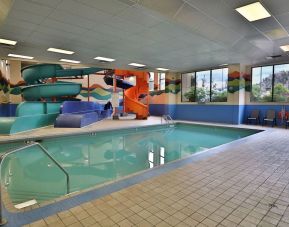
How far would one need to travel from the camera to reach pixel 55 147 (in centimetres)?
568

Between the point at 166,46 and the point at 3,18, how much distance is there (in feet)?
13.9

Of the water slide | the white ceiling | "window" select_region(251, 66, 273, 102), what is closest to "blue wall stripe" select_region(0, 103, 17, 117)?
the white ceiling

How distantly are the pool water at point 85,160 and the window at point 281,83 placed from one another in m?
2.40

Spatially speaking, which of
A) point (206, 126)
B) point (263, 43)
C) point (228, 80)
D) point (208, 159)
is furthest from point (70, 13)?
point (228, 80)

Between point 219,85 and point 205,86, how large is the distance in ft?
2.69

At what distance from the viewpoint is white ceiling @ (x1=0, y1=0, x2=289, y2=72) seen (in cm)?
372

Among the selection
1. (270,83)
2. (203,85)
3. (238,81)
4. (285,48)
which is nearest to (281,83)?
(270,83)

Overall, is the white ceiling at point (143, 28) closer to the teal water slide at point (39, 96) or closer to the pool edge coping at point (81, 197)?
the teal water slide at point (39, 96)

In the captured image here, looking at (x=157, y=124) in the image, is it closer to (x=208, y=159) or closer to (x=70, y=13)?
(x=208, y=159)

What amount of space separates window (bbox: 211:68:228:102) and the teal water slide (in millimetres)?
6108

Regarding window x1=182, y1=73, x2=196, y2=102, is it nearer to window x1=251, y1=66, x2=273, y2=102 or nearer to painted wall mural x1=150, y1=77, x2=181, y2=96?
painted wall mural x1=150, y1=77, x2=181, y2=96

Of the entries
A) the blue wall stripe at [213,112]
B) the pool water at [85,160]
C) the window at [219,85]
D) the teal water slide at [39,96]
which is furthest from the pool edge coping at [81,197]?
the window at [219,85]

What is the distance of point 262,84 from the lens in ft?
30.3

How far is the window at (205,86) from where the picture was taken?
33.8 feet
